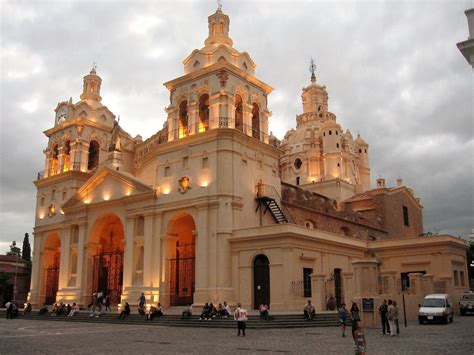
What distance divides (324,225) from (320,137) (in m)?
36.1

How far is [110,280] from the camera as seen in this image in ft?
139

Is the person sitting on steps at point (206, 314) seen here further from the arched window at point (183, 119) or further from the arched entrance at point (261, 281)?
the arched window at point (183, 119)

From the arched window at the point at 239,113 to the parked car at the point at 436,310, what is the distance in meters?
17.5

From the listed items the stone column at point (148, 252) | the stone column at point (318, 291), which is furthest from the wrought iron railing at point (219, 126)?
the stone column at point (318, 291)

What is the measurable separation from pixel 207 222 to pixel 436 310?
14.8 meters

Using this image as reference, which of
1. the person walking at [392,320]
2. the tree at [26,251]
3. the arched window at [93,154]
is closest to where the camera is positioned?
the person walking at [392,320]

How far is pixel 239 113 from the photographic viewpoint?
125ft

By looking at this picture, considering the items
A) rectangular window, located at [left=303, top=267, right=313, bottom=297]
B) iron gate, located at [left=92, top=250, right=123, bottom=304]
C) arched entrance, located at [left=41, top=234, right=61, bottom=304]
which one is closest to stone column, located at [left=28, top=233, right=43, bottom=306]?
arched entrance, located at [left=41, top=234, right=61, bottom=304]

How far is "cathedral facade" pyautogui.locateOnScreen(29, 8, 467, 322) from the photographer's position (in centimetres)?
3212

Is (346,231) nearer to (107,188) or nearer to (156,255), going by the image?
(156,255)

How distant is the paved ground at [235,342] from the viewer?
16.7 m

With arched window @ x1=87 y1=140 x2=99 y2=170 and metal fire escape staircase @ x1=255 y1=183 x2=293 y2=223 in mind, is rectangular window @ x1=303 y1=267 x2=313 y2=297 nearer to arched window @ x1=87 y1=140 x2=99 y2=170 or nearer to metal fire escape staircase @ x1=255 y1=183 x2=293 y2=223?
metal fire escape staircase @ x1=255 y1=183 x2=293 y2=223

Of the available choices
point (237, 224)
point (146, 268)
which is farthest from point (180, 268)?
point (237, 224)

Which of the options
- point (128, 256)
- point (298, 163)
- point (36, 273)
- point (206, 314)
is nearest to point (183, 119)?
point (128, 256)
